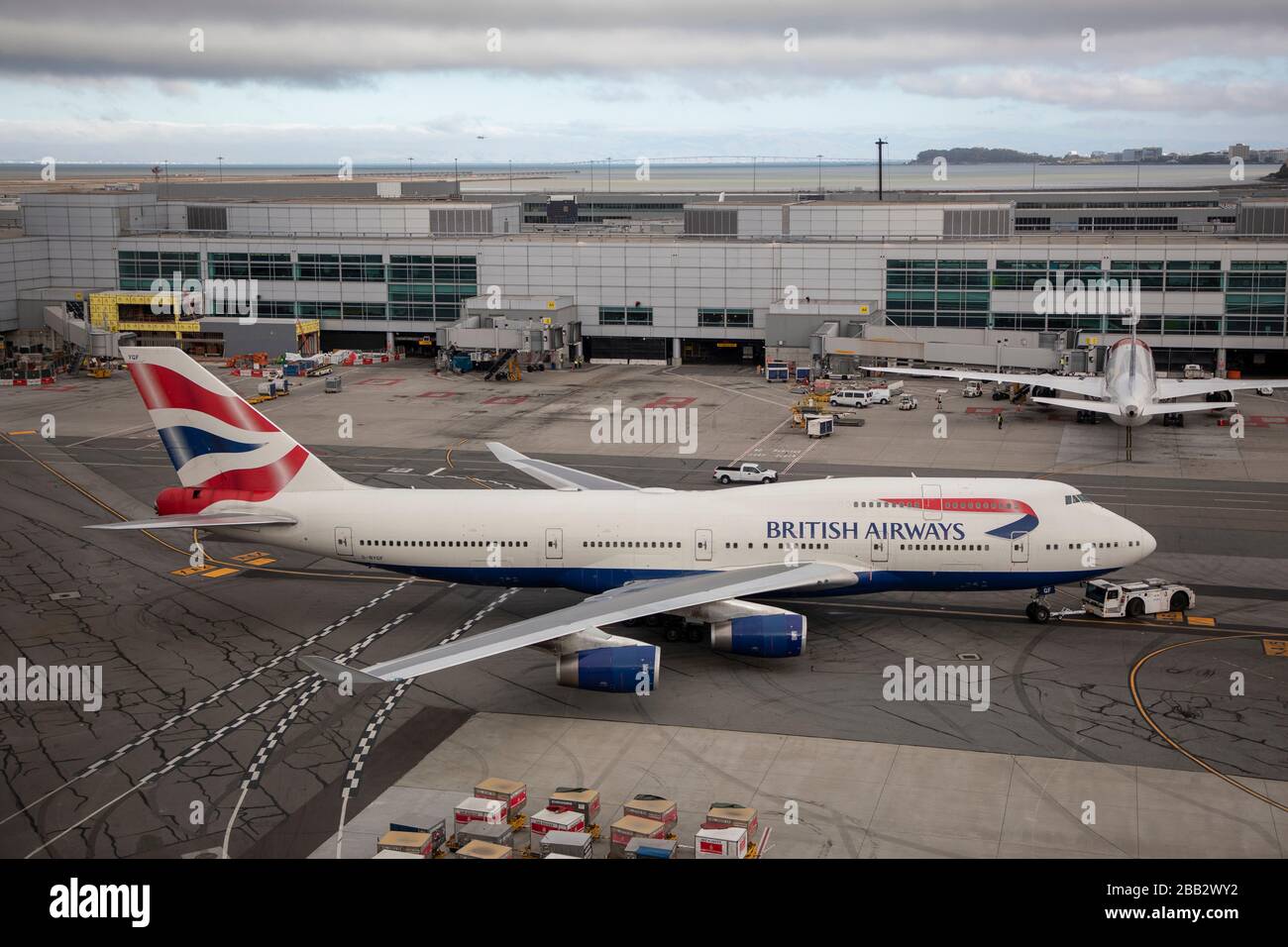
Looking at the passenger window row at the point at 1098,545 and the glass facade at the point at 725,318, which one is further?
the glass facade at the point at 725,318

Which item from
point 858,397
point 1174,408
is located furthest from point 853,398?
point 1174,408

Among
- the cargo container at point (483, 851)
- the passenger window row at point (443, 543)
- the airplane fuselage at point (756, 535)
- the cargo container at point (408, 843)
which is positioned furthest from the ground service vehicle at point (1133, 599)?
the cargo container at point (408, 843)

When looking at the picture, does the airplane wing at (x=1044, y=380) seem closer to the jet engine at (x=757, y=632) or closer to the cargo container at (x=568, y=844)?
the jet engine at (x=757, y=632)

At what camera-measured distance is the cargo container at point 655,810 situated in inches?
1173

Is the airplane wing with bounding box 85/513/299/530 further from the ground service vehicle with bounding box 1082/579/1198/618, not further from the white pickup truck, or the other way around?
the ground service vehicle with bounding box 1082/579/1198/618

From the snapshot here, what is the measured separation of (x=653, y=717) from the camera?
38.3m

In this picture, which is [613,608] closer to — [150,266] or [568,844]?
[568,844]

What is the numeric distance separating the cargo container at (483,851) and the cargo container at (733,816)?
4.98 m

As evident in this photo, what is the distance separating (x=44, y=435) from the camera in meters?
88.2

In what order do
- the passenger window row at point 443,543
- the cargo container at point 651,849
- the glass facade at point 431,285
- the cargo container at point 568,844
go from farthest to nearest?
the glass facade at point 431,285
the passenger window row at point 443,543
the cargo container at point 568,844
the cargo container at point 651,849

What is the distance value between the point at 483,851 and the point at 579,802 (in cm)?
326

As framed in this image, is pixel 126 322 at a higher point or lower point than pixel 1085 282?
lower

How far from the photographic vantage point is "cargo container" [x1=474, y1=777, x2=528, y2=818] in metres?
30.7

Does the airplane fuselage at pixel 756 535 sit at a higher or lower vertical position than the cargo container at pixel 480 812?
higher
